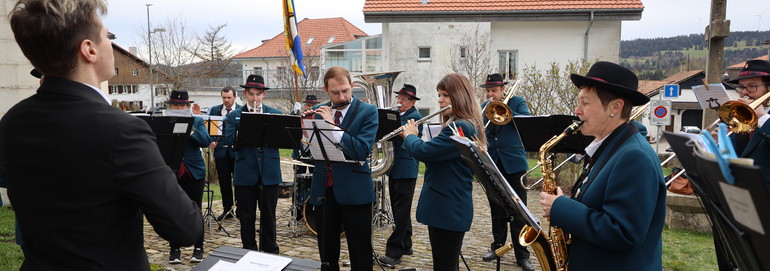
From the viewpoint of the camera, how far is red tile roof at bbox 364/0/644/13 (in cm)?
2228

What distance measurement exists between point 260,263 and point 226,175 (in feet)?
22.1

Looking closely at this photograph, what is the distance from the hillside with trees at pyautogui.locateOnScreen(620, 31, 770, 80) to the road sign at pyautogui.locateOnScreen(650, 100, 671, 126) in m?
27.4

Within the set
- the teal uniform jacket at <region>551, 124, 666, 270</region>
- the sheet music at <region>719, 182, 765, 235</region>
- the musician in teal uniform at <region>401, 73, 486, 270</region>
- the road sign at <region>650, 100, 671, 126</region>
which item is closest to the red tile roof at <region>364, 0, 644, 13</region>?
the road sign at <region>650, 100, 671, 126</region>

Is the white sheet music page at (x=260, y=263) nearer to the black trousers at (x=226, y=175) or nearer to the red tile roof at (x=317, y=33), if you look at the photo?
the black trousers at (x=226, y=175)

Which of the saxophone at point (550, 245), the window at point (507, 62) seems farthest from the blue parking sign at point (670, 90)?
the saxophone at point (550, 245)

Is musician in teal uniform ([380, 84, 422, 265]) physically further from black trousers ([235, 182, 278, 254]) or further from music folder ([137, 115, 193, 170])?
music folder ([137, 115, 193, 170])

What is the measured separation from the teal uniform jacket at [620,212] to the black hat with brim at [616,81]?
6.6 inches

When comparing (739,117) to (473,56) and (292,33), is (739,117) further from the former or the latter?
(473,56)

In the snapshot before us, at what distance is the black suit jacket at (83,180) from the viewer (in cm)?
170

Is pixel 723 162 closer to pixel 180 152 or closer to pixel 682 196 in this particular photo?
pixel 180 152

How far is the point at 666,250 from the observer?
6.96 meters

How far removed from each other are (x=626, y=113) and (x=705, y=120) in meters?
7.22

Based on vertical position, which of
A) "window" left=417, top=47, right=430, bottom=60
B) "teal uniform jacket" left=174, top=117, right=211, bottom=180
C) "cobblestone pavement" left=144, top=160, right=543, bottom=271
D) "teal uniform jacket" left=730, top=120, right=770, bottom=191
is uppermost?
"window" left=417, top=47, right=430, bottom=60

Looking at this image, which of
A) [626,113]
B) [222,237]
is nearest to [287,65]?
[222,237]
